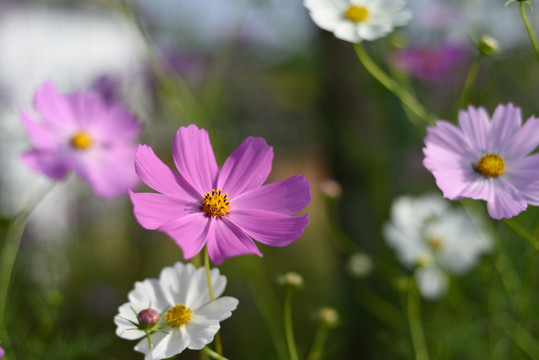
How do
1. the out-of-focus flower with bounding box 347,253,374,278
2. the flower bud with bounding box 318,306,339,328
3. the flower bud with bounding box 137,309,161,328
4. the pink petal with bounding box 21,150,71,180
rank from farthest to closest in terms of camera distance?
the out-of-focus flower with bounding box 347,253,374,278 → the pink petal with bounding box 21,150,71,180 → the flower bud with bounding box 318,306,339,328 → the flower bud with bounding box 137,309,161,328

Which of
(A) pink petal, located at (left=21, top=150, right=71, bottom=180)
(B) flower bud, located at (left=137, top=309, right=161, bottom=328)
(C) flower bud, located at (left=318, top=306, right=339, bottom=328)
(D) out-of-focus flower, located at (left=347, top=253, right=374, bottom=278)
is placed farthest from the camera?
(D) out-of-focus flower, located at (left=347, top=253, right=374, bottom=278)

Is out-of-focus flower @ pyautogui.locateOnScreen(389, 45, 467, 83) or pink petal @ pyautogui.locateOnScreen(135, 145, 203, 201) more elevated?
out-of-focus flower @ pyautogui.locateOnScreen(389, 45, 467, 83)

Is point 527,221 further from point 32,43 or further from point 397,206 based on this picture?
point 32,43

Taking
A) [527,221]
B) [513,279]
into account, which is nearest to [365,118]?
[527,221]

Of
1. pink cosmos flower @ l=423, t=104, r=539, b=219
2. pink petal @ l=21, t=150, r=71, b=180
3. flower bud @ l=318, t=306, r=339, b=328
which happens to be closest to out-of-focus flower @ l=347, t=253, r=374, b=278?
flower bud @ l=318, t=306, r=339, b=328

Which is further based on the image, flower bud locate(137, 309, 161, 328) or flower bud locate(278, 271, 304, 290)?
flower bud locate(278, 271, 304, 290)

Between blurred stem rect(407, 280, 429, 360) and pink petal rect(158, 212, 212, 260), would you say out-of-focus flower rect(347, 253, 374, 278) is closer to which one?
blurred stem rect(407, 280, 429, 360)
